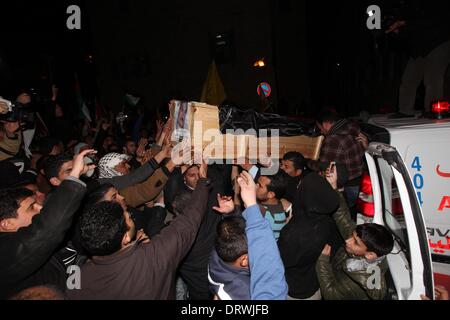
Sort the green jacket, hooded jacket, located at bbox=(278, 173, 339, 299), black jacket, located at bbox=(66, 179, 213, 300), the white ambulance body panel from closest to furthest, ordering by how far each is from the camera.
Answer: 1. black jacket, located at bbox=(66, 179, 213, 300)
2. the green jacket
3. the white ambulance body panel
4. hooded jacket, located at bbox=(278, 173, 339, 299)

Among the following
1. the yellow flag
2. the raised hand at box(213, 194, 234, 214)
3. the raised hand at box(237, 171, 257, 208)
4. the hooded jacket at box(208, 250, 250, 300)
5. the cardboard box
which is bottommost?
the hooded jacket at box(208, 250, 250, 300)

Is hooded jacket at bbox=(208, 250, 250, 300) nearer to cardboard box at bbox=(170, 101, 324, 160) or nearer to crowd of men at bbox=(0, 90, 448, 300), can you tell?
crowd of men at bbox=(0, 90, 448, 300)

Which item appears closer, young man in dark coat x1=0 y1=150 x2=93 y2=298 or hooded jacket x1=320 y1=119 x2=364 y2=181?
young man in dark coat x1=0 y1=150 x2=93 y2=298

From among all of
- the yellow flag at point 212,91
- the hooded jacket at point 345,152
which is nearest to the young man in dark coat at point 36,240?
the hooded jacket at point 345,152

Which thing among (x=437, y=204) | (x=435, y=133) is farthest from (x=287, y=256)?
(x=435, y=133)

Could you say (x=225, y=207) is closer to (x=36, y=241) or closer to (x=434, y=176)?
(x=36, y=241)

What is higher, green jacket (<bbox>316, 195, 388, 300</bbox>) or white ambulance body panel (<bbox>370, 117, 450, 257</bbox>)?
white ambulance body panel (<bbox>370, 117, 450, 257</bbox>)

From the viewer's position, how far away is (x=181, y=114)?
385 cm

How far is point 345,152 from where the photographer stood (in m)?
4.34

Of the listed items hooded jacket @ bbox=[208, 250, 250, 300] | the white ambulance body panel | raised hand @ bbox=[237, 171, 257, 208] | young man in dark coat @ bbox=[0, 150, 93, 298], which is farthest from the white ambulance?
young man in dark coat @ bbox=[0, 150, 93, 298]

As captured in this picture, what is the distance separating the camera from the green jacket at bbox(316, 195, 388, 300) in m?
2.47

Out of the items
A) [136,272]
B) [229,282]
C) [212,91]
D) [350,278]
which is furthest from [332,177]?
[212,91]

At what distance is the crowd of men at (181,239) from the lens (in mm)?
1972

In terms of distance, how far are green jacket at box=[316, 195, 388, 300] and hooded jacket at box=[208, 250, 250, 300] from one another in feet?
2.91
